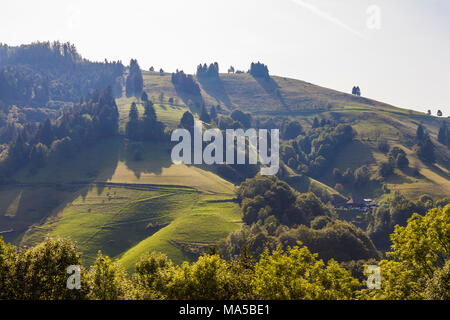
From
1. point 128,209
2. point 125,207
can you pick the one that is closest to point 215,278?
point 128,209

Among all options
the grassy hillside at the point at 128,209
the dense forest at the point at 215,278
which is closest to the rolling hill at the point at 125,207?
the grassy hillside at the point at 128,209

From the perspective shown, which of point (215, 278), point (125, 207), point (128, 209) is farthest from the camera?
point (125, 207)

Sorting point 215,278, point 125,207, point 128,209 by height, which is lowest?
point 128,209

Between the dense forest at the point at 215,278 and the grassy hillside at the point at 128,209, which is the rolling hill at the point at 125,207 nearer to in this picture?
the grassy hillside at the point at 128,209

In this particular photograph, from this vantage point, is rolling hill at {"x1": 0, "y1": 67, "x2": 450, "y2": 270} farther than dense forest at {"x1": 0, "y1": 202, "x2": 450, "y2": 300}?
Yes

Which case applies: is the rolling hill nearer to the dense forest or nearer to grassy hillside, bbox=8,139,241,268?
grassy hillside, bbox=8,139,241,268

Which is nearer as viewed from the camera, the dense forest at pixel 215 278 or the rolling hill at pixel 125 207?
the dense forest at pixel 215 278

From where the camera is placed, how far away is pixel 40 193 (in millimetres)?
168125

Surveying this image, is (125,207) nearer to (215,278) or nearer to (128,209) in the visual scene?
(128,209)

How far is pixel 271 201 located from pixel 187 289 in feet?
373

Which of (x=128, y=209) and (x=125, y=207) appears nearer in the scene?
(x=128, y=209)

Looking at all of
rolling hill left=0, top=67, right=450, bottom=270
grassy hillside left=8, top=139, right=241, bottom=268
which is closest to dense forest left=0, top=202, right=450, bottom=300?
rolling hill left=0, top=67, right=450, bottom=270
